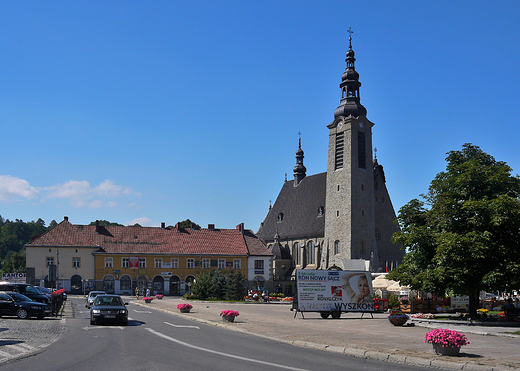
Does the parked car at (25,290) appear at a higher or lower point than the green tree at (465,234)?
lower

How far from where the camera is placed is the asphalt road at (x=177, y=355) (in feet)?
41.2

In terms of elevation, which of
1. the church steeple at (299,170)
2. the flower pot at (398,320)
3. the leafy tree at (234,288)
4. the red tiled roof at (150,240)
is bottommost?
the leafy tree at (234,288)

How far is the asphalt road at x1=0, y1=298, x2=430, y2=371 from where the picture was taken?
1255cm

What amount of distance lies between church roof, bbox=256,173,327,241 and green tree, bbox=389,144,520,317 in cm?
5786

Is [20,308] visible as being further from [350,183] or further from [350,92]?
[350,92]

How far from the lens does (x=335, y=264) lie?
81.2 m

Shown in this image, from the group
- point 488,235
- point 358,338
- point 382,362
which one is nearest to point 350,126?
point 488,235

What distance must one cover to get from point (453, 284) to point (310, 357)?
42.0ft

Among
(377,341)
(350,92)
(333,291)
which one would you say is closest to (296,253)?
(350,92)

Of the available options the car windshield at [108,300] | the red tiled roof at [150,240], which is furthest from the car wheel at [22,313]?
the red tiled roof at [150,240]

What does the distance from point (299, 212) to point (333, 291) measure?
219 ft

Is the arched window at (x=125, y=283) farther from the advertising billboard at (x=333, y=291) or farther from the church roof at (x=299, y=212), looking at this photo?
the advertising billboard at (x=333, y=291)

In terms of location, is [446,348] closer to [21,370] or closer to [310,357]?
[310,357]

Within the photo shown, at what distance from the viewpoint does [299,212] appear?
97.8m
